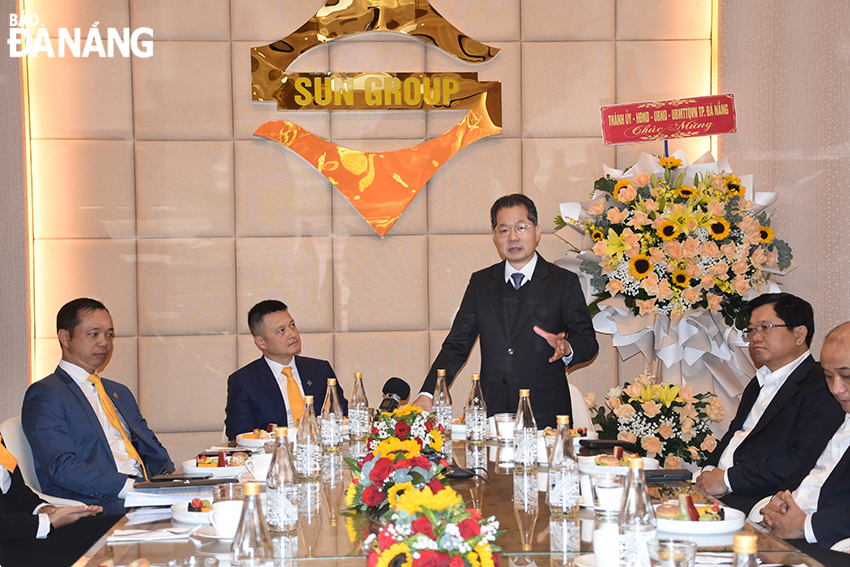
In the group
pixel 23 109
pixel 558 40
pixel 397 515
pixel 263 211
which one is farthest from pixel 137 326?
pixel 397 515

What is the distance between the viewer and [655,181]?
4227 mm

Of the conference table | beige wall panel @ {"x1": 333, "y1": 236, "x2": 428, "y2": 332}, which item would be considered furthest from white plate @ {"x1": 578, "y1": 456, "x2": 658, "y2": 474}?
beige wall panel @ {"x1": 333, "y1": 236, "x2": 428, "y2": 332}

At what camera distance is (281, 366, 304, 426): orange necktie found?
12.4 ft

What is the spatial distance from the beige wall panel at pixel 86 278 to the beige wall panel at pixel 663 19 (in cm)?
319

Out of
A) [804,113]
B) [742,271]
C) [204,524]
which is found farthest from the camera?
[804,113]

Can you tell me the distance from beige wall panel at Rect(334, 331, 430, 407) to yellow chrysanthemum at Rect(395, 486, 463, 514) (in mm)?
3440

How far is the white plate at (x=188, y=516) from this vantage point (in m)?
1.93

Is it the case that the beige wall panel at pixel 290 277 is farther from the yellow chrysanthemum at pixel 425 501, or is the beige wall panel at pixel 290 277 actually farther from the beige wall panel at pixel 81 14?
the yellow chrysanthemum at pixel 425 501

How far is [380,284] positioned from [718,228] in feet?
6.29

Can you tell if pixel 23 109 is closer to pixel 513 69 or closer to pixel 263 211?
pixel 263 211

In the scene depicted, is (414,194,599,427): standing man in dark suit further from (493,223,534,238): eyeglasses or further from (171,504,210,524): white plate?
(171,504,210,524): white plate

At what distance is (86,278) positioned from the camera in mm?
4570

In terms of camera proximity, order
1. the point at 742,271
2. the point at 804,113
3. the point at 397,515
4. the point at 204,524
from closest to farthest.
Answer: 1. the point at 397,515
2. the point at 204,524
3. the point at 742,271
4. the point at 804,113

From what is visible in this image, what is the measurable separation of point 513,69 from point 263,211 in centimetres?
171
